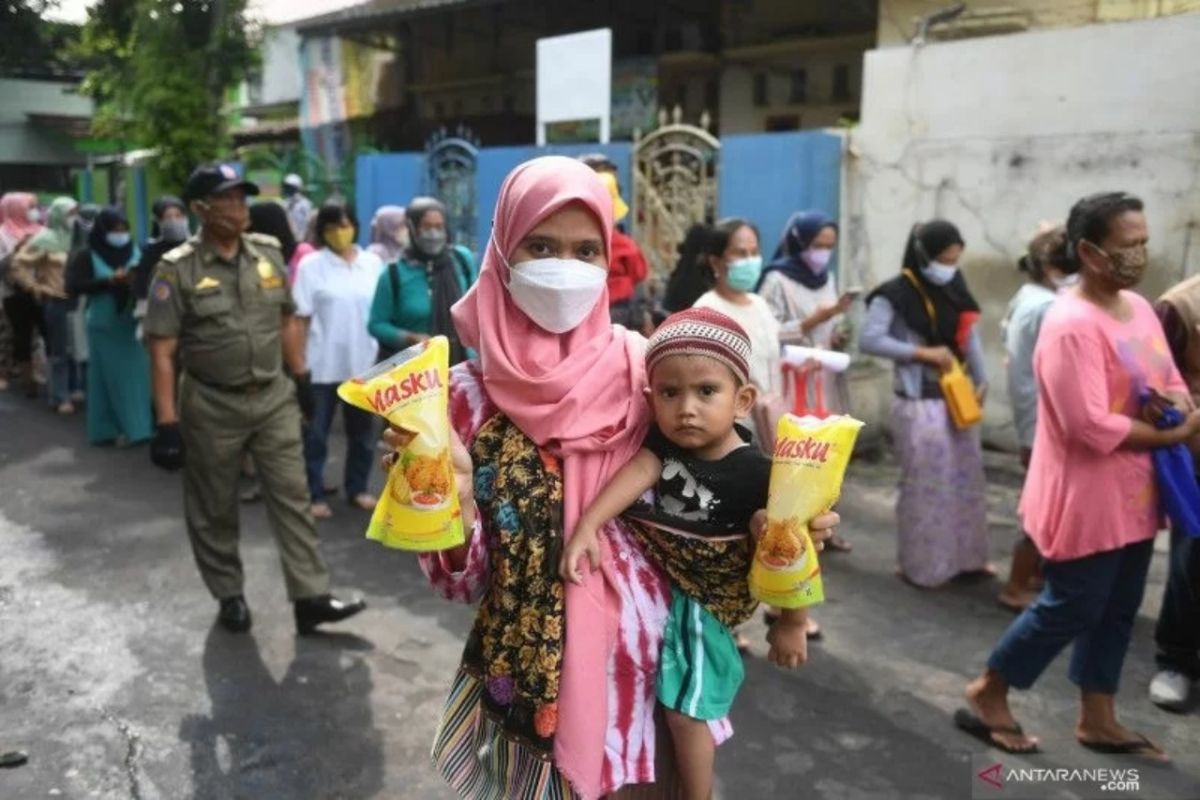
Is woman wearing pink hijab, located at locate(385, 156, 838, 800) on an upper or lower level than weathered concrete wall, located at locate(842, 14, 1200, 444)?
lower

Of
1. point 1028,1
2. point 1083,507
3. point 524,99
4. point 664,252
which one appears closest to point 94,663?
point 1083,507

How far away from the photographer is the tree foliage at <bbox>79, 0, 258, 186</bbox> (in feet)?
52.1

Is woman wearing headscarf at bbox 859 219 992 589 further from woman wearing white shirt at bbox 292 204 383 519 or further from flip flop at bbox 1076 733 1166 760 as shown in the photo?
woman wearing white shirt at bbox 292 204 383 519

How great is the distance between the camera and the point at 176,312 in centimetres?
377

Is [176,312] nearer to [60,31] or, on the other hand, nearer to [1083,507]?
[1083,507]

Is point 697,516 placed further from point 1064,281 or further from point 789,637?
point 1064,281

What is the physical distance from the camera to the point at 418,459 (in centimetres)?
158

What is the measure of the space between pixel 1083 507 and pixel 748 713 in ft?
4.40

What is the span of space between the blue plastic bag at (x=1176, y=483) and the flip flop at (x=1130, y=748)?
753 millimetres

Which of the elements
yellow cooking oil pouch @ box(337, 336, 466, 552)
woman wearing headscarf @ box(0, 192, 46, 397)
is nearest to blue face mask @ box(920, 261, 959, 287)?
yellow cooking oil pouch @ box(337, 336, 466, 552)

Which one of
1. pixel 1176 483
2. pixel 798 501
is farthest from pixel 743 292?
pixel 798 501

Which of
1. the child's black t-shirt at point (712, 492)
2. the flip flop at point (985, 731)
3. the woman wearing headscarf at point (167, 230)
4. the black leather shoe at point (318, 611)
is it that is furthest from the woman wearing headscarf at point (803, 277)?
the woman wearing headscarf at point (167, 230)

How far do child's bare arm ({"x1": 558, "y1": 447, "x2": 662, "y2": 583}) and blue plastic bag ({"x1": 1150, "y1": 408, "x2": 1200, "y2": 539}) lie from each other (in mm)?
Result: 2011

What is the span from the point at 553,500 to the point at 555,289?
1.21 feet
